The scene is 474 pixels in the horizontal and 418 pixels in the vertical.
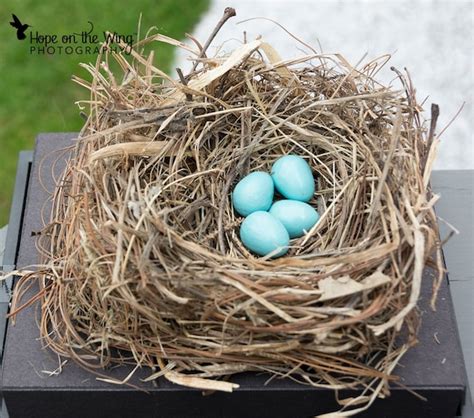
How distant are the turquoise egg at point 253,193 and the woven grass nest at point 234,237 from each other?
0.02 m

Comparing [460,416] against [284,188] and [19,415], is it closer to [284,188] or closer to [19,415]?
[284,188]

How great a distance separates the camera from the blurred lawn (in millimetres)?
2830

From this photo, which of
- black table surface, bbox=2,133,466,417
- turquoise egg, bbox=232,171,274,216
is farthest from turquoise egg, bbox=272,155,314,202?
black table surface, bbox=2,133,466,417

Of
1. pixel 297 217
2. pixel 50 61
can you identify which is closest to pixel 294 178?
pixel 297 217

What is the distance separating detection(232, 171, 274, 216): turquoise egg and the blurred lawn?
1.20 meters

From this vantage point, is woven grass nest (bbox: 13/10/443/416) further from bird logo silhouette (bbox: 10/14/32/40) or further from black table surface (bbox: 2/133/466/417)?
bird logo silhouette (bbox: 10/14/32/40)

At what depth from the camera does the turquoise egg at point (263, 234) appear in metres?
1.58

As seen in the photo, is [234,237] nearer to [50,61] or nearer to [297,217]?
[297,217]

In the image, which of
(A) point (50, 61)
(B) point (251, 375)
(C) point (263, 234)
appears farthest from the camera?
(A) point (50, 61)

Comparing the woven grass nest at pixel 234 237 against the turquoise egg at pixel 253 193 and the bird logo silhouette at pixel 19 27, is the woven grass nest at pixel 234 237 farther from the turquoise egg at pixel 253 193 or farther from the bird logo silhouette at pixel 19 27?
the bird logo silhouette at pixel 19 27

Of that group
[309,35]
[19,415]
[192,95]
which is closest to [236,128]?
[192,95]

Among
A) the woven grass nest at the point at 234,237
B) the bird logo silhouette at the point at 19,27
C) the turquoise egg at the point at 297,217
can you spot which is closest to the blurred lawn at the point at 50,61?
the bird logo silhouette at the point at 19,27

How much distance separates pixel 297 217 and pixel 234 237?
11cm

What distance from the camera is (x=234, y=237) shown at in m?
1.63
